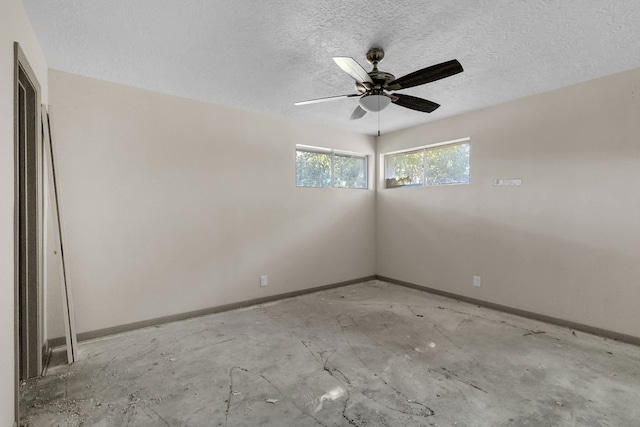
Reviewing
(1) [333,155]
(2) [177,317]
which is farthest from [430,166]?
(2) [177,317]

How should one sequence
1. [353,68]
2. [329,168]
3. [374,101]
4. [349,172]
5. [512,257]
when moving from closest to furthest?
1. [353,68]
2. [374,101]
3. [512,257]
4. [329,168]
5. [349,172]

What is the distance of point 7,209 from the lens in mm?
1583

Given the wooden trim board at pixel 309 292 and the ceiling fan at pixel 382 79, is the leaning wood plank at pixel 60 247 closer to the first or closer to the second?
the wooden trim board at pixel 309 292

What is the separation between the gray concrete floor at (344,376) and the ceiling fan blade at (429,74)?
216 cm

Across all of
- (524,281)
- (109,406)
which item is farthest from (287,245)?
(524,281)

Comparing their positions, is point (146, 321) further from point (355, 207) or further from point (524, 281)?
point (524, 281)

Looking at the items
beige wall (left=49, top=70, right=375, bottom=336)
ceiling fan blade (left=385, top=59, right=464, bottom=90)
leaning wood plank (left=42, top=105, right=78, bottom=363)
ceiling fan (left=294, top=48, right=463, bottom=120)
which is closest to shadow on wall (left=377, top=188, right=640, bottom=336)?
beige wall (left=49, top=70, right=375, bottom=336)

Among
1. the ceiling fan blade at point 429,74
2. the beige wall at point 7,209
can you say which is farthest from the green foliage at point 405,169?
the beige wall at point 7,209

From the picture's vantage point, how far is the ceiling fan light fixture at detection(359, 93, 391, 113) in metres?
2.41

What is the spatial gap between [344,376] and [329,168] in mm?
3232

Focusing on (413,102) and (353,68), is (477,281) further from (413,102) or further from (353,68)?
(353,68)

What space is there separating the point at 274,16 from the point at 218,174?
2.11 metres

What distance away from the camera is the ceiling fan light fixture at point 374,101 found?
2406mm

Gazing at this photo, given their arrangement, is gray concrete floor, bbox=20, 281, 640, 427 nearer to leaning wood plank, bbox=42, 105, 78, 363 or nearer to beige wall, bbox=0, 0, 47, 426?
leaning wood plank, bbox=42, 105, 78, 363
